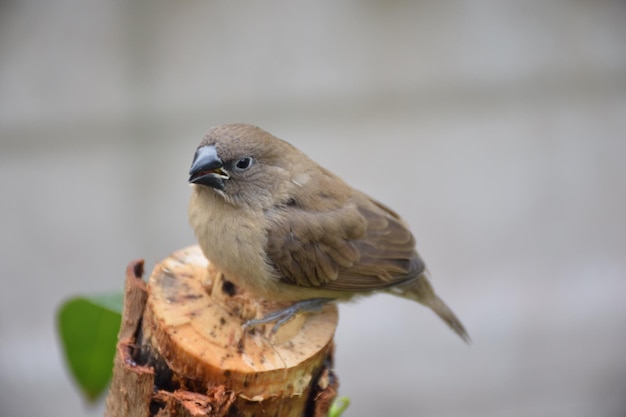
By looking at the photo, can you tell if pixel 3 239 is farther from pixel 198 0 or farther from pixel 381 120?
pixel 381 120

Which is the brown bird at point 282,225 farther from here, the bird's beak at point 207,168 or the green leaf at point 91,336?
the green leaf at point 91,336

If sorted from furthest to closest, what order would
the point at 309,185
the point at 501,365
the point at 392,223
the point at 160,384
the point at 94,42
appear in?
the point at 501,365
the point at 94,42
the point at 392,223
the point at 309,185
the point at 160,384

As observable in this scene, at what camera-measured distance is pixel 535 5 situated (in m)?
5.33

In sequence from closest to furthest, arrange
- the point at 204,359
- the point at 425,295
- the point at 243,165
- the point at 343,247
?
the point at 204,359, the point at 243,165, the point at 343,247, the point at 425,295

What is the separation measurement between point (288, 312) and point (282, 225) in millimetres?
330

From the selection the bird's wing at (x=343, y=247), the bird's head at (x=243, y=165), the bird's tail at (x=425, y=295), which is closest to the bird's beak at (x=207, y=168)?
the bird's head at (x=243, y=165)

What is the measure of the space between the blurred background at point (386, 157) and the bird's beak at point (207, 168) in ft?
8.34

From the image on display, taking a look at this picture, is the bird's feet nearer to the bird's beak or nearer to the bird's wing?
the bird's wing

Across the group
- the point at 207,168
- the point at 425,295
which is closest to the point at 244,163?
the point at 207,168

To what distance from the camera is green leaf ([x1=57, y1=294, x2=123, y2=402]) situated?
2502mm

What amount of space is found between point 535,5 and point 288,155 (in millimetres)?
3320

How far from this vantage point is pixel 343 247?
9.08ft

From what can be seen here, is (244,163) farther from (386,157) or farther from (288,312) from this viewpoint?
(386,157)


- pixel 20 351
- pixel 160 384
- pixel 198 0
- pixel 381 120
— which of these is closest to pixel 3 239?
pixel 20 351
